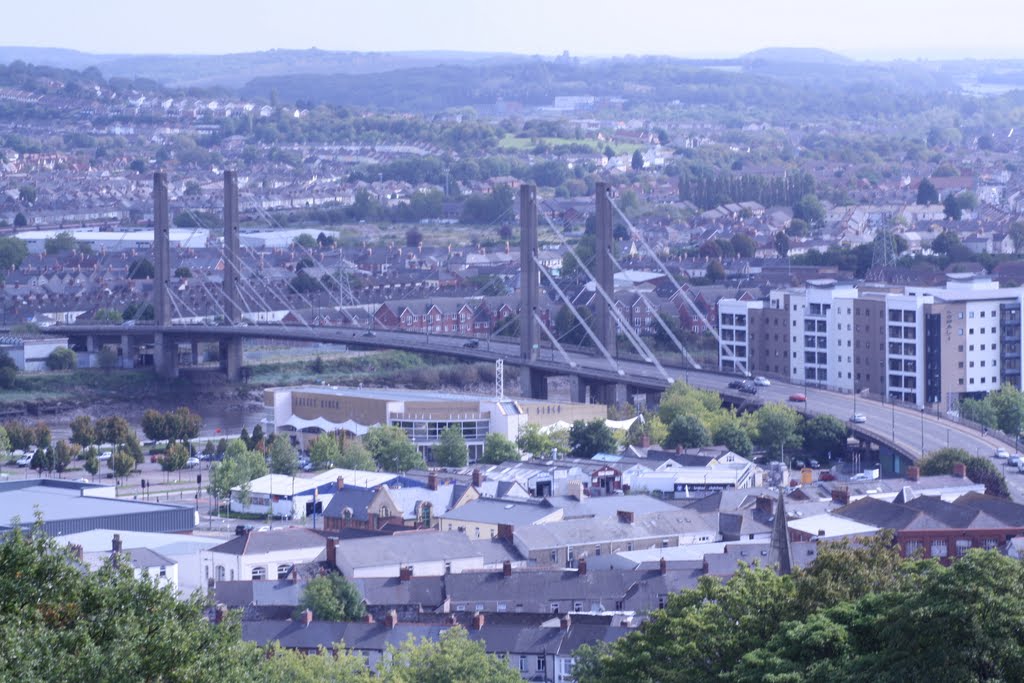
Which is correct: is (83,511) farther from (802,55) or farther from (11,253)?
(802,55)

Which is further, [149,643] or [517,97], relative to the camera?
[517,97]

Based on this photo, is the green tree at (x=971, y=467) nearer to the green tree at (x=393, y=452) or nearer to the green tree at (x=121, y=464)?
the green tree at (x=393, y=452)

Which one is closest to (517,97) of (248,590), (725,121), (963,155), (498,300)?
(725,121)

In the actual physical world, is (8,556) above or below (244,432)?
above

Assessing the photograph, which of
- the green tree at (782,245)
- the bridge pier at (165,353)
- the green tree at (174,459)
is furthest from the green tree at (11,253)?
the green tree at (174,459)

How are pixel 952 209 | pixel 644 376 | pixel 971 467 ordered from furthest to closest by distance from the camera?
pixel 952 209, pixel 644 376, pixel 971 467

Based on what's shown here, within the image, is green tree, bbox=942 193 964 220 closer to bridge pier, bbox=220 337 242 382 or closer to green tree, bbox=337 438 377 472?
bridge pier, bbox=220 337 242 382

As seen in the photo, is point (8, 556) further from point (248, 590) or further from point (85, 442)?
point (85, 442)

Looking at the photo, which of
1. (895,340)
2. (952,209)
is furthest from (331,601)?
(952,209)
